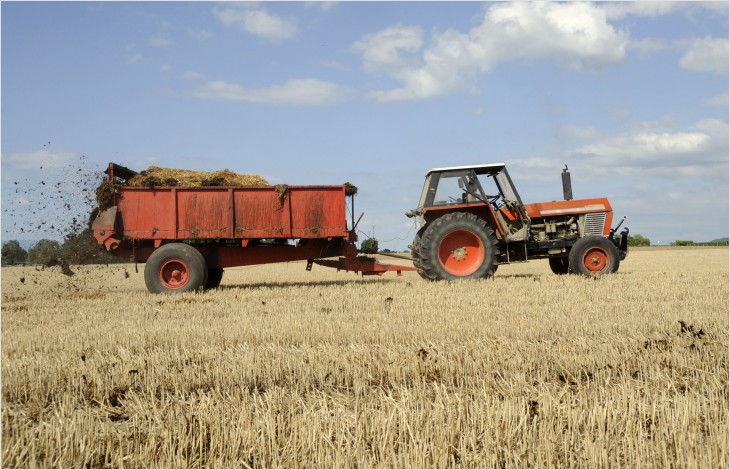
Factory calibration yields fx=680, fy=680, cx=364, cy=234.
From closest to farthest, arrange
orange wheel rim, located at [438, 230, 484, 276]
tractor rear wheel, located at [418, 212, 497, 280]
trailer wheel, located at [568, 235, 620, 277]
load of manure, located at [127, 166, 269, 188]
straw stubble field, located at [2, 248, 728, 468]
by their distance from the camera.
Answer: straw stubble field, located at [2, 248, 728, 468] < tractor rear wheel, located at [418, 212, 497, 280] < load of manure, located at [127, 166, 269, 188] < orange wheel rim, located at [438, 230, 484, 276] < trailer wheel, located at [568, 235, 620, 277]

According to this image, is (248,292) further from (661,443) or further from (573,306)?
(661,443)

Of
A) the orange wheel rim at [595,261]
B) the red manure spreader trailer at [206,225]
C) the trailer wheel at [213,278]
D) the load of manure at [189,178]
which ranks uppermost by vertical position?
the load of manure at [189,178]

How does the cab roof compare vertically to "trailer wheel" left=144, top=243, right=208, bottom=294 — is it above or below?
above

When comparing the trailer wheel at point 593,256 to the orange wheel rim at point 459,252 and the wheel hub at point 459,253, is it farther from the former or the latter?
the wheel hub at point 459,253

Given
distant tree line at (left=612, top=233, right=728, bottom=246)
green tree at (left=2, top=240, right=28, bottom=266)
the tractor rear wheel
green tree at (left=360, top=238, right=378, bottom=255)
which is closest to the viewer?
the tractor rear wheel

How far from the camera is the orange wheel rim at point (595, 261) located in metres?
12.9

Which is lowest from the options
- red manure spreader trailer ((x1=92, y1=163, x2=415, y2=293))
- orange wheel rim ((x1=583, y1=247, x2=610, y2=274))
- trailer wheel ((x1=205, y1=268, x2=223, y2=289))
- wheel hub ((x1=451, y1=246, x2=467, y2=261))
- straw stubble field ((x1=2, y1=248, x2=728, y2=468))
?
straw stubble field ((x1=2, y1=248, x2=728, y2=468))

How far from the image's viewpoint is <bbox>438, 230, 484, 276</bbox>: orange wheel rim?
40.1 feet

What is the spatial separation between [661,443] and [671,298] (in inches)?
261

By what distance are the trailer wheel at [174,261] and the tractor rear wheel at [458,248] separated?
385 cm

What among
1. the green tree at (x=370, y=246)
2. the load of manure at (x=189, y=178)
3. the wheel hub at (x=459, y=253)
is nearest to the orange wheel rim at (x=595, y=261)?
the wheel hub at (x=459, y=253)

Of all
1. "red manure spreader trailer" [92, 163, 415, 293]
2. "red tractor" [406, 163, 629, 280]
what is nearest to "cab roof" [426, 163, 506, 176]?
"red tractor" [406, 163, 629, 280]

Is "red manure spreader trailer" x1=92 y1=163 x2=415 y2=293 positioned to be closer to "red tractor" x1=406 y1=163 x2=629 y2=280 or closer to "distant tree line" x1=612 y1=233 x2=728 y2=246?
"red tractor" x1=406 y1=163 x2=629 y2=280

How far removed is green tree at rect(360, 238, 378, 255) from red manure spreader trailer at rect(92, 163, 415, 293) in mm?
954
